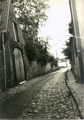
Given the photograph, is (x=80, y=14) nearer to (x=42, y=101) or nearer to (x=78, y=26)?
(x=78, y=26)

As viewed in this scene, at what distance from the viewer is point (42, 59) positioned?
374 centimetres

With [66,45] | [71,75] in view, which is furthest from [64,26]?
[71,75]

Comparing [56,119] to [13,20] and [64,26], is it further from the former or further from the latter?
[13,20]

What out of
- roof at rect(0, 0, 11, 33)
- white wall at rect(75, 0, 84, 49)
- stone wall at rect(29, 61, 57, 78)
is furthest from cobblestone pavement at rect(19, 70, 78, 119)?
roof at rect(0, 0, 11, 33)

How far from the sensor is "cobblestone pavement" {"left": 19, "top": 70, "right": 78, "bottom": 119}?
9.09 feet

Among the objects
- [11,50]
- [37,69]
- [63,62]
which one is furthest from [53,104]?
[11,50]

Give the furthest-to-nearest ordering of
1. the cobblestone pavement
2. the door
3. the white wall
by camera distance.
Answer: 1. the door
2. the white wall
3. the cobblestone pavement

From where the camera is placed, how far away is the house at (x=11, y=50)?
3687mm

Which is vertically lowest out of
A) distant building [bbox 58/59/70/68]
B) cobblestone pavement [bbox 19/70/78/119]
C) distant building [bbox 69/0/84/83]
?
cobblestone pavement [bbox 19/70/78/119]

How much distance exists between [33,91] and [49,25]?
3.09 ft

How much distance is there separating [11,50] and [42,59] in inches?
19.8

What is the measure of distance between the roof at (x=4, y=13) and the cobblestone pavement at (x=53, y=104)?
106cm

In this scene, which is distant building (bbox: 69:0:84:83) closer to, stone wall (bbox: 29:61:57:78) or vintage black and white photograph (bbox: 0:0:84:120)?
vintage black and white photograph (bbox: 0:0:84:120)

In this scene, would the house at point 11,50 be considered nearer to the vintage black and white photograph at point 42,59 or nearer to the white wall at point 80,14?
the vintage black and white photograph at point 42,59
